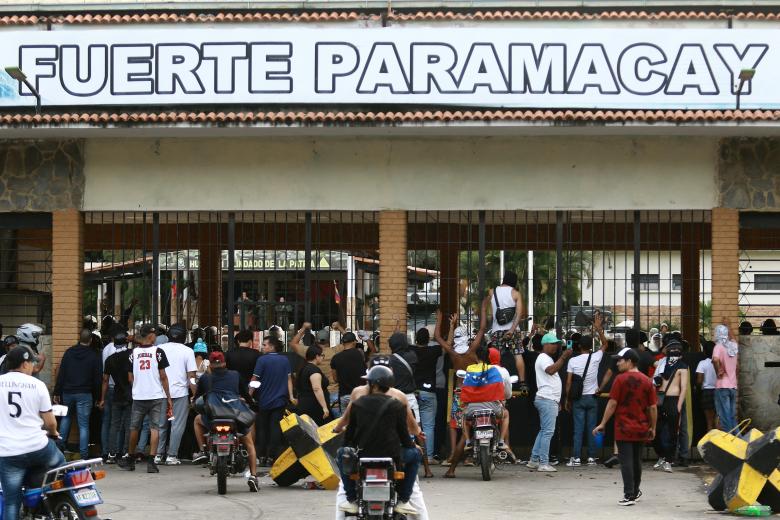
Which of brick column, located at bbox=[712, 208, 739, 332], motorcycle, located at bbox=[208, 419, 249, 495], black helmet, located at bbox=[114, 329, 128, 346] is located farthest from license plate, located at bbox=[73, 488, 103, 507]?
brick column, located at bbox=[712, 208, 739, 332]

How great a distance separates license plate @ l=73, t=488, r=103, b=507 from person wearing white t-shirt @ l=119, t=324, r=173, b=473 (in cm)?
639

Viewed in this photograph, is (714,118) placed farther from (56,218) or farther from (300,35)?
(56,218)

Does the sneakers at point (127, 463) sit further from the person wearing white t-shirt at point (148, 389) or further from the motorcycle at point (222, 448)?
the motorcycle at point (222, 448)

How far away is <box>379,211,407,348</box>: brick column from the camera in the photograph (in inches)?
714

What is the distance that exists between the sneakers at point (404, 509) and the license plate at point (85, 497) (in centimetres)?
236

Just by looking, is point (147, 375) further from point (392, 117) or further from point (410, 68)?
point (410, 68)

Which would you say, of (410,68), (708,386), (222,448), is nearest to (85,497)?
(222,448)

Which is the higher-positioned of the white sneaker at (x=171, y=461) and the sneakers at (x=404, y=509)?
the sneakers at (x=404, y=509)

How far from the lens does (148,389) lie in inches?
651

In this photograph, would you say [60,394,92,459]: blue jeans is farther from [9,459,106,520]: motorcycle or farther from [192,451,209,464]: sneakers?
[9,459,106,520]: motorcycle

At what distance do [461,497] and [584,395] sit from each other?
377 cm

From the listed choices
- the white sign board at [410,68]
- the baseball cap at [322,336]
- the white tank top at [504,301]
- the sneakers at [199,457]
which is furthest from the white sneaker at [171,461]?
the white sign board at [410,68]

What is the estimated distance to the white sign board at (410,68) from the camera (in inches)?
676

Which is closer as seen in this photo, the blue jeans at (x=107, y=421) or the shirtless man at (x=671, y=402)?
the shirtless man at (x=671, y=402)
